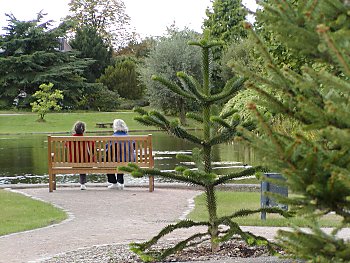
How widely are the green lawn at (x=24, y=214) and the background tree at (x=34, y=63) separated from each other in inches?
2041

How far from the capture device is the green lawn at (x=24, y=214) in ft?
34.1

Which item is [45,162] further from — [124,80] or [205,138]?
[124,80]

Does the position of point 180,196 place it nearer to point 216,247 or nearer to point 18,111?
point 216,247

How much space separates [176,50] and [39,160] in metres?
34.2

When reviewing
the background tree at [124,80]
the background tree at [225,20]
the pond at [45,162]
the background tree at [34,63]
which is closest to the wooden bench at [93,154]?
the pond at [45,162]

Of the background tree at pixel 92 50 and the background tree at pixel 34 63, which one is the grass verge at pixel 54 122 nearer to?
the background tree at pixel 34 63

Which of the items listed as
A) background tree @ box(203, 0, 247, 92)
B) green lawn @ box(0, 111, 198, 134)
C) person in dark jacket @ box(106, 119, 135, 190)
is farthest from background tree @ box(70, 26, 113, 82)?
person in dark jacket @ box(106, 119, 135, 190)

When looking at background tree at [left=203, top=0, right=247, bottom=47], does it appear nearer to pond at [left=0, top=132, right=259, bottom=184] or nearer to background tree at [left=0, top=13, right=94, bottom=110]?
background tree at [left=0, top=13, right=94, bottom=110]

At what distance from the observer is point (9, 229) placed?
33.1 ft

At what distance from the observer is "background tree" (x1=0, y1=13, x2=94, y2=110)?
65062 mm

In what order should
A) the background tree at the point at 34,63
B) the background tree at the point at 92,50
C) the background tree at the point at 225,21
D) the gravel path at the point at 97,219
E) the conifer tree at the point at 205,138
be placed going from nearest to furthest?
the conifer tree at the point at 205,138, the gravel path at the point at 97,219, the background tree at the point at 34,63, the background tree at the point at 225,21, the background tree at the point at 92,50

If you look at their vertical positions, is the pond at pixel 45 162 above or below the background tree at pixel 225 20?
below

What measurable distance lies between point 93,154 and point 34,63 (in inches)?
2056

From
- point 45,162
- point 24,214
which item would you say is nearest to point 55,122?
point 45,162
